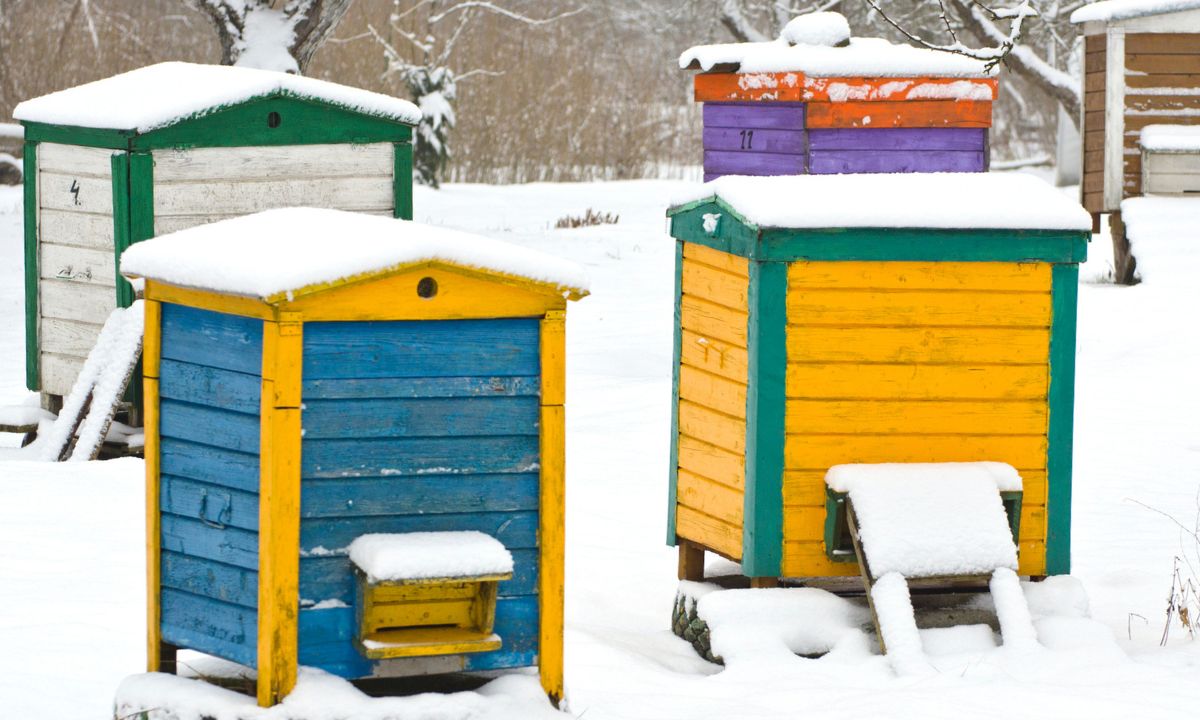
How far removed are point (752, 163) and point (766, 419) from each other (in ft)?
16.8

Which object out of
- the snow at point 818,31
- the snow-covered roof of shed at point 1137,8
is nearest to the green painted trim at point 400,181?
the snow at point 818,31

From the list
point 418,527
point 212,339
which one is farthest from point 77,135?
point 418,527

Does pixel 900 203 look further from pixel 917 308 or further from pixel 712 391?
pixel 712 391

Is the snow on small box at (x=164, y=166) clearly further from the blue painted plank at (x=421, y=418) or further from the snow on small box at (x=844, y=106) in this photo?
the blue painted plank at (x=421, y=418)

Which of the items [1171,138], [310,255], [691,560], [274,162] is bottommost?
[691,560]

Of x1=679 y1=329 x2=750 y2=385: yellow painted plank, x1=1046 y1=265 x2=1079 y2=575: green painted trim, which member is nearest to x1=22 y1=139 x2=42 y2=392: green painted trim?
x1=679 y1=329 x2=750 y2=385: yellow painted plank

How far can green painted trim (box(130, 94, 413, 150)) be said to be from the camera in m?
8.80

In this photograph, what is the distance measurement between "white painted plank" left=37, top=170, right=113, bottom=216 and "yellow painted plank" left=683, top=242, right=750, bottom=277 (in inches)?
140

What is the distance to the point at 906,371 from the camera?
237 inches

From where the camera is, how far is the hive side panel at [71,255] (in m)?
8.95

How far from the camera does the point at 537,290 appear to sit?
4770 mm

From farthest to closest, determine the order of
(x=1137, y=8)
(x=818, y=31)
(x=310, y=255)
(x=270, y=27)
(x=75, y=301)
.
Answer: (x=270, y=27) → (x=1137, y=8) → (x=818, y=31) → (x=75, y=301) → (x=310, y=255)

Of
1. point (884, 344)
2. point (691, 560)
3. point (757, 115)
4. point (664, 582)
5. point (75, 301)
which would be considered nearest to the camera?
point (884, 344)

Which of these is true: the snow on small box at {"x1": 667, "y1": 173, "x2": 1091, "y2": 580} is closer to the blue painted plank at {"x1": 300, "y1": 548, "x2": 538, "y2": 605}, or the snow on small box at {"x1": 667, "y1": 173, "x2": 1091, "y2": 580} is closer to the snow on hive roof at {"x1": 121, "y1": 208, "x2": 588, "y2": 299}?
the snow on hive roof at {"x1": 121, "y1": 208, "x2": 588, "y2": 299}
